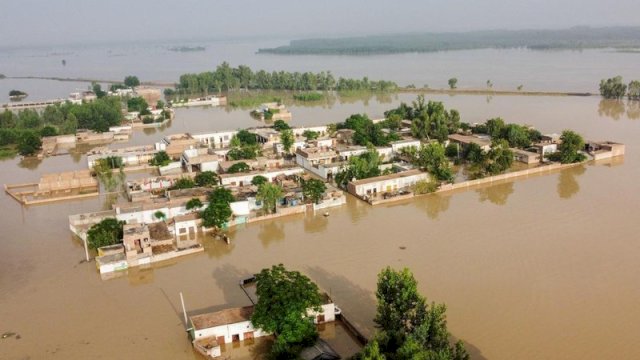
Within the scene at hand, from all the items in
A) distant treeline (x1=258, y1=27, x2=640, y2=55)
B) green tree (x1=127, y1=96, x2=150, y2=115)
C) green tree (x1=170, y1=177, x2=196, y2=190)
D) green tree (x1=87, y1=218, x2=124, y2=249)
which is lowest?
green tree (x1=87, y1=218, x2=124, y2=249)

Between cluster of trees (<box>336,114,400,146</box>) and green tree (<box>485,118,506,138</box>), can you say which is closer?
green tree (<box>485,118,506,138</box>)

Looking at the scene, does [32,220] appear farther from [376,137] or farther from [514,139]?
[514,139]

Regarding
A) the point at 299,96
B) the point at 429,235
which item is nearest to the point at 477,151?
the point at 429,235

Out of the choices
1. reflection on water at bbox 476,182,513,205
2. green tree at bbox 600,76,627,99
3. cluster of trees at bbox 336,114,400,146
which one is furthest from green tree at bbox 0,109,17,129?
green tree at bbox 600,76,627,99

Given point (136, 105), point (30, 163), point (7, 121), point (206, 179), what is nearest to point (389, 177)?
point (206, 179)

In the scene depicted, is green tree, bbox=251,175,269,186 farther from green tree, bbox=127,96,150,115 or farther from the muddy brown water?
green tree, bbox=127,96,150,115

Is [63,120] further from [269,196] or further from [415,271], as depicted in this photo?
[415,271]
